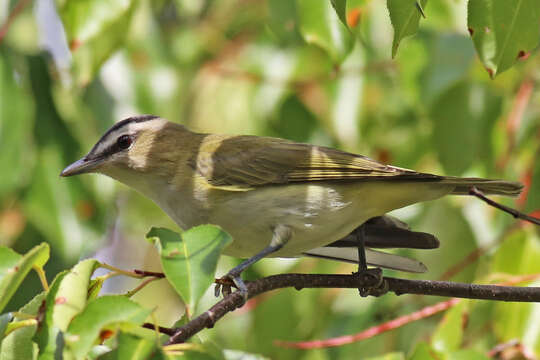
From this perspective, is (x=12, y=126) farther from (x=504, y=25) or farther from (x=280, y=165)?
(x=504, y=25)

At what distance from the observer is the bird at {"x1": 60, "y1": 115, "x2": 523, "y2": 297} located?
2803 mm

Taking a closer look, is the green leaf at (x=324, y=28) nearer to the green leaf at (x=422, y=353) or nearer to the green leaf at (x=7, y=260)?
the green leaf at (x=422, y=353)

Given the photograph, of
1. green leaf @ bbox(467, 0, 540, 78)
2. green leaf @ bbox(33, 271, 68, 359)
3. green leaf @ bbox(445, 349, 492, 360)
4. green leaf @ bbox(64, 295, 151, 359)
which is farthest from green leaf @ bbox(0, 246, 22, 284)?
green leaf @ bbox(445, 349, 492, 360)

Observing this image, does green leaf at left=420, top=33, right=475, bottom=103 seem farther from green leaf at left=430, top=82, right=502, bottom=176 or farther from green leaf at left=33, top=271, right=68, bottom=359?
green leaf at left=33, top=271, right=68, bottom=359

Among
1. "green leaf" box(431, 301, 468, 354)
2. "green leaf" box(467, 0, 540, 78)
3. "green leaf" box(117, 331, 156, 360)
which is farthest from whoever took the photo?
"green leaf" box(431, 301, 468, 354)

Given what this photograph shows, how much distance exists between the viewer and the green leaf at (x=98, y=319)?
1438 mm

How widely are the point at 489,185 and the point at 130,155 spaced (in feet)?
5.12

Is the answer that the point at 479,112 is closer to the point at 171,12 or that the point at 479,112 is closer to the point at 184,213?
the point at 184,213

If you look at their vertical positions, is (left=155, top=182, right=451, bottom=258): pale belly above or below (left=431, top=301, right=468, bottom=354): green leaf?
above

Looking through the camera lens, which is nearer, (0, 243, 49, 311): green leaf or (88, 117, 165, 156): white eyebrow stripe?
(0, 243, 49, 311): green leaf

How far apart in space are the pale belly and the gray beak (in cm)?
46

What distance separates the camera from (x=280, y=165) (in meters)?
3.03

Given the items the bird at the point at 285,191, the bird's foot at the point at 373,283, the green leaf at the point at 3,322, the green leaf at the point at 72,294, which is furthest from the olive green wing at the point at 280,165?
the green leaf at the point at 3,322

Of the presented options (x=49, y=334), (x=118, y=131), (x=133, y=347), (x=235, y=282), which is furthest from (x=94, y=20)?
(x=133, y=347)
